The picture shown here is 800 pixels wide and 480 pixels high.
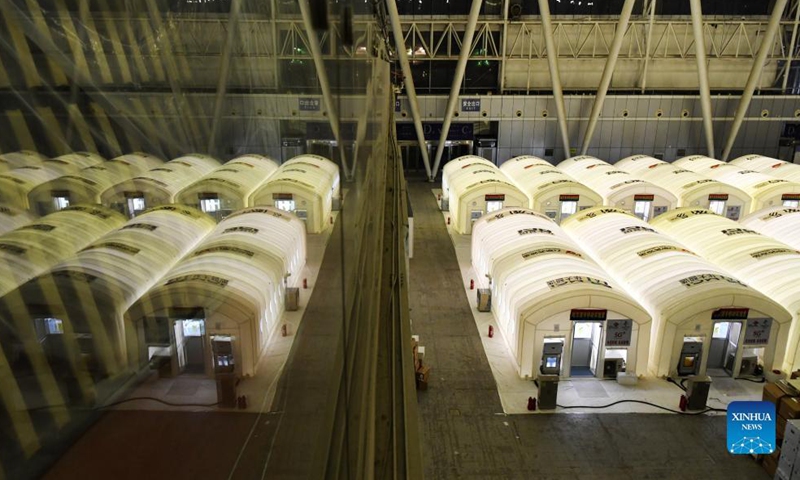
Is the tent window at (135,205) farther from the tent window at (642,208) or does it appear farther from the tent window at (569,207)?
the tent window at (642,208)

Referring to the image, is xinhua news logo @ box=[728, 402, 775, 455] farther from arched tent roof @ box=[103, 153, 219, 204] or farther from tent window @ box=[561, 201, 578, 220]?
tent window @ box=[561, 201, 578, 220]

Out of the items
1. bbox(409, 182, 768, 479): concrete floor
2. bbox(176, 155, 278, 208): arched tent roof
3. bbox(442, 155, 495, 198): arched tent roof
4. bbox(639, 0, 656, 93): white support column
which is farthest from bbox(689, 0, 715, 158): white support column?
bbox(176, 155, 278, 208): arched tent roof

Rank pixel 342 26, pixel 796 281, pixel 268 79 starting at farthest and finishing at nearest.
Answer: pixel 796 281 < pixel 342 26 < pixel 268 79

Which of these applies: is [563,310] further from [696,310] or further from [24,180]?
[24,180]

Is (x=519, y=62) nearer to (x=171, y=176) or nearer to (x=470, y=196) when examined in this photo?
(x=470, y=196)

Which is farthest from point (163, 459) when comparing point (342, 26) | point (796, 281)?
point (796, 281)

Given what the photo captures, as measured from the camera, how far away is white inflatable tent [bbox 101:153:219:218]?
824 millimetres

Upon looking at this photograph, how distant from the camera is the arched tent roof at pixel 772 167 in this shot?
85.7ft

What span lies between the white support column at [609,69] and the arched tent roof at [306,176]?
93.3 ft

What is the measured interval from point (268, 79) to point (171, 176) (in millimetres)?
532

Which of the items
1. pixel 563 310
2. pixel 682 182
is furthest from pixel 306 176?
pixel 682 182

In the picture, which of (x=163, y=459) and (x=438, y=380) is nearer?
(x=163, y=459)

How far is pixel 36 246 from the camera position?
0.54 metres

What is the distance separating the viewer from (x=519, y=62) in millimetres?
34875
